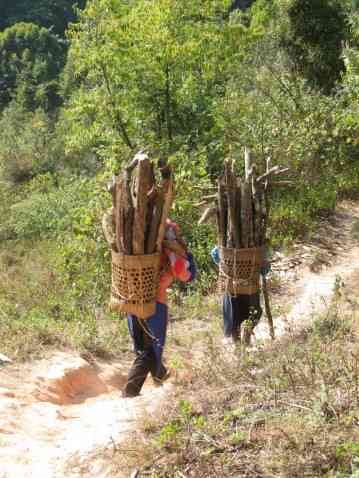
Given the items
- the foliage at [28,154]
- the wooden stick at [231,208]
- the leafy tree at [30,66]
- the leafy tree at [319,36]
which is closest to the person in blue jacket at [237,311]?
the wooden stick at [231,208]

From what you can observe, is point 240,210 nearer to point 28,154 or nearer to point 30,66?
point 28,154

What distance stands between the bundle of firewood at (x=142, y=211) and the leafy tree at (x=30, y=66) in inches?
1162

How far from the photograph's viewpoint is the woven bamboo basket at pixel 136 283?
150 inches

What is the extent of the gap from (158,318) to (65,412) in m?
1.02

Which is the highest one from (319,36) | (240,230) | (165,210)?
(319,36)

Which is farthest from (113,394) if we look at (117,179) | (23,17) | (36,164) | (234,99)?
(23,17)

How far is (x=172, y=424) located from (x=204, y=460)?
11.4 inches

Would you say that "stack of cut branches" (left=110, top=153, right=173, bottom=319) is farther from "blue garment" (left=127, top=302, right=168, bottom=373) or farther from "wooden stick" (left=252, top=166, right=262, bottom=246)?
"wooden stick" (left=252, top=166, right=262, bottom=246)

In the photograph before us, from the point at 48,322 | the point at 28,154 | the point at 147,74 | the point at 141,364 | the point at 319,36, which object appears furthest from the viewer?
the point at 28,154

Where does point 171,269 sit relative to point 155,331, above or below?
above

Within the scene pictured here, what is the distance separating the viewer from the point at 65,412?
4055 mm

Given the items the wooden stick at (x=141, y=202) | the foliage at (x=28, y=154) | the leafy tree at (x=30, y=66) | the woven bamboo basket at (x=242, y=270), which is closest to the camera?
the wooden stick at (x=141, y=202)

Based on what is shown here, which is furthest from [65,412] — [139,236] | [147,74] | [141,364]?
[147,74]

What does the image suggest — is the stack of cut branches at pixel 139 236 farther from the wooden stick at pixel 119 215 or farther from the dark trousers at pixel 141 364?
the dark trousers at pixel 141 364
